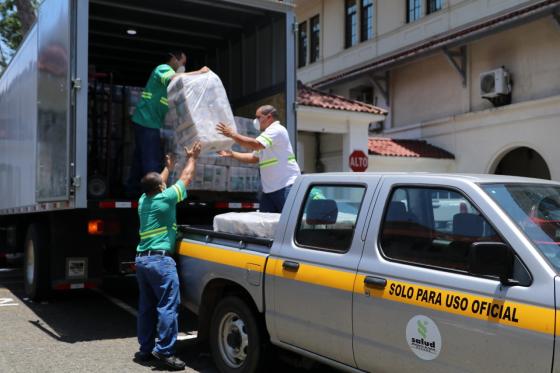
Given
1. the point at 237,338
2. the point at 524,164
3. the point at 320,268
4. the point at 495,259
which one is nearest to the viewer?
the point at 495,259

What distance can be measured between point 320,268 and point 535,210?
138cm

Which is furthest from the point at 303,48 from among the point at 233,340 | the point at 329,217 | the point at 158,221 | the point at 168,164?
the point at 329,217

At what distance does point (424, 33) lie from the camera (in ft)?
63.4

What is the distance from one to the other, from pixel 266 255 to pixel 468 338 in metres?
1.78

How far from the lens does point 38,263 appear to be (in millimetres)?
7488

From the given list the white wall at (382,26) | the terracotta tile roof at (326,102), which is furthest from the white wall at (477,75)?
the terracotta tile roof at (326,102)

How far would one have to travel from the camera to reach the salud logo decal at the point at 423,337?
3.26 metres

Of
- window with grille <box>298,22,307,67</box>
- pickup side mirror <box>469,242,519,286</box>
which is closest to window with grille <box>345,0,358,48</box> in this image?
window with grille <box>298,22,307,67</box>

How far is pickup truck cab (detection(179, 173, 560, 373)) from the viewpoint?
300 cm

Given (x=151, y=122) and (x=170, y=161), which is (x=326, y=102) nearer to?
(x=151, y=122)

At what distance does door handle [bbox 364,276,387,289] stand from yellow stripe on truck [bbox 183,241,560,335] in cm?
2

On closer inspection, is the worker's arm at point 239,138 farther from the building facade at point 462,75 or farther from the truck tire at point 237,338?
the building facade at point 462,75

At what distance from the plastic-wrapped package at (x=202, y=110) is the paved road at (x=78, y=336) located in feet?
6.61

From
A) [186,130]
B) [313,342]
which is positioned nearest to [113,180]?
[186,130]
